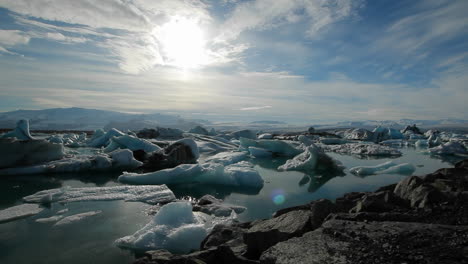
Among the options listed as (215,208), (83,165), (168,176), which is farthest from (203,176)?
(83,165)

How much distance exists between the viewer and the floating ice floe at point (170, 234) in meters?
2.90

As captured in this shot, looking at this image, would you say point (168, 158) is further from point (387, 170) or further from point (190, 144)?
point (387, 170)

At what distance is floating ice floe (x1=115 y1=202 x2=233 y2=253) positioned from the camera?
2.90 meters

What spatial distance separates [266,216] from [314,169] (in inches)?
210

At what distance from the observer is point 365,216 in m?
2.33

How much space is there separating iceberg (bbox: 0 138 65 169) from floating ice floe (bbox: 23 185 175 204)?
340 cm

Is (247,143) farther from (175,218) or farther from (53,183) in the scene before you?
(175,218)

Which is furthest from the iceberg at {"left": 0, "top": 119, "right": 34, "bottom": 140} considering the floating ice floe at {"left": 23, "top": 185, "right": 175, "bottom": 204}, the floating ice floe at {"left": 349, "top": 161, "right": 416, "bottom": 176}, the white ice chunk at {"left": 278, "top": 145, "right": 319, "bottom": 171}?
the floating ice floe at {"left": 349, "top": 161, "right": 416, "bottom": 176}

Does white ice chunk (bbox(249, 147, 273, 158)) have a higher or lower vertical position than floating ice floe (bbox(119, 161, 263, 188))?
lower

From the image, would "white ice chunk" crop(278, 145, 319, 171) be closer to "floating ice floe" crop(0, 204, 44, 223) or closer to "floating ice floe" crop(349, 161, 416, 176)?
"floating ice floe" crop(349, 161, 416, 176)

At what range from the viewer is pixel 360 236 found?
1.91 meters

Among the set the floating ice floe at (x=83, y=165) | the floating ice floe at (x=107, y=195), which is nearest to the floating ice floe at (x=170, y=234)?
the floating ice floe at (x=107, y=195)

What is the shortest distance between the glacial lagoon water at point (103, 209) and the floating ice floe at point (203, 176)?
0.27m

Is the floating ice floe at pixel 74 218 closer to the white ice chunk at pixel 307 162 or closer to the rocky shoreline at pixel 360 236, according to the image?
the rocky shoreline at pixel 360 236
